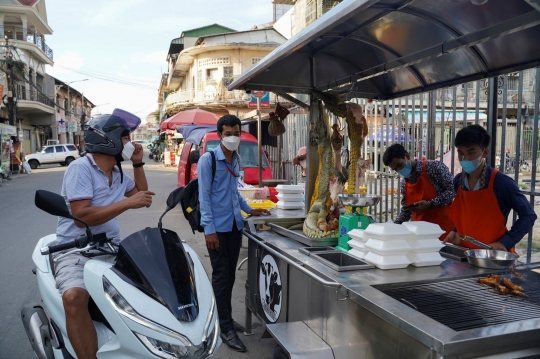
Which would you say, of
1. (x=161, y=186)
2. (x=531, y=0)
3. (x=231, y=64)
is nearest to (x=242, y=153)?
(x=161, y=186)

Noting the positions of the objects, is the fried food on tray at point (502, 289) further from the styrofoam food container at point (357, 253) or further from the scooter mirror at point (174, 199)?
the scooter mirror at point (174, 199)

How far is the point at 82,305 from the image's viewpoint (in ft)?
7.30

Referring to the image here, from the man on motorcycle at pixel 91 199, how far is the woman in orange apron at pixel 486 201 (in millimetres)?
2272

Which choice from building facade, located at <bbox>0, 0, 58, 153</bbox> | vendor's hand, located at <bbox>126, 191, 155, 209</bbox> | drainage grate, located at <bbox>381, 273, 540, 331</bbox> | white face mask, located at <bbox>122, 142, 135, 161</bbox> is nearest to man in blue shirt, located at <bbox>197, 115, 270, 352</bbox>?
white face mask, located at <bbox>122, 142, 135, 161</bbox>

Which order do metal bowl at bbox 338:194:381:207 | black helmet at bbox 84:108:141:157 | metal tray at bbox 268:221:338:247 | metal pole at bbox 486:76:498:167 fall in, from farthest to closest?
metal pole at bbox 486:76:498:167
metal tray at bbox 268:221:338:247
metal bowl at bbox 338:194:381:207
black helmet at bbox 84:108:141:157

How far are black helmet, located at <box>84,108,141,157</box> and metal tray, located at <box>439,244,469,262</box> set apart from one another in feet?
7.52

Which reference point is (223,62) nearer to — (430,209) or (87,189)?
(430,209)

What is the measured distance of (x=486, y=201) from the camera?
9.69 feet

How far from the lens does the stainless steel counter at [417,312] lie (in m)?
1.53

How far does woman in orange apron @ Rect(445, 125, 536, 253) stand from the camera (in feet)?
9.29

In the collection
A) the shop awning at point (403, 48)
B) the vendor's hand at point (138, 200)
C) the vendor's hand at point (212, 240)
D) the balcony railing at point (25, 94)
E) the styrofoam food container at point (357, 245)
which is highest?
the balcony railing at point (25, 94)

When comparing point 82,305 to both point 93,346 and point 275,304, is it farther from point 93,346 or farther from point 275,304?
point 275,304

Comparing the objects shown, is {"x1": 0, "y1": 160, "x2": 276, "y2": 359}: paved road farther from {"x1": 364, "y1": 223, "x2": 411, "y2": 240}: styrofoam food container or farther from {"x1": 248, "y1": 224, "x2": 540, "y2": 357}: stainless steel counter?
{"x1": 364, "y1": 223, "x2": 411, "y2": 240}: styrofoam food container

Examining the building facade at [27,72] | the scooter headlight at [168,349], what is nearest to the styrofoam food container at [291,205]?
the scooter headlight at [168,349]
